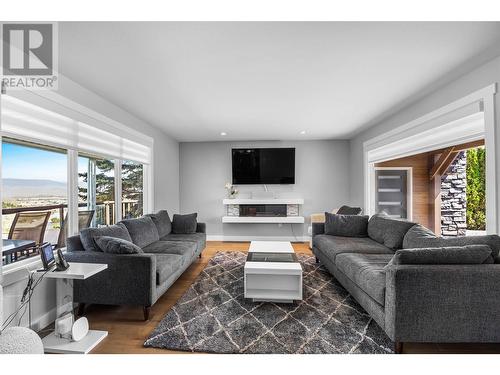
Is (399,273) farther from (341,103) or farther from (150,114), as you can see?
(150,114)

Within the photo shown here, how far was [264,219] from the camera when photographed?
5609 mm

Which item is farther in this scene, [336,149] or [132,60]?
[336,149]

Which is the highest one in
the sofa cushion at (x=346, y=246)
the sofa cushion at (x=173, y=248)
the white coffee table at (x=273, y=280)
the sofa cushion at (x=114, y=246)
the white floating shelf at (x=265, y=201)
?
the white floating shelf at (x=265, y=201)

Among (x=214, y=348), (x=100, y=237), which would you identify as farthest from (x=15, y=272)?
(x=214, y=348)

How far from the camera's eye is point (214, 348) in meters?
1.88

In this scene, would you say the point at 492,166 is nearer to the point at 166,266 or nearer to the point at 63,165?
the point at 166,266

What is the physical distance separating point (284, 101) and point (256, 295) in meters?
2.42

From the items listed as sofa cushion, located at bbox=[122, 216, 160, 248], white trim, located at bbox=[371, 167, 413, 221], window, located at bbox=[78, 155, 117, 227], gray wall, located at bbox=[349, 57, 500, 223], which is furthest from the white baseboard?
window, located at bbox=[78, 155, 117, 227]

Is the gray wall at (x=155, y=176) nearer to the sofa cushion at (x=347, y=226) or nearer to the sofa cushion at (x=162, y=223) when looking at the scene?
the sofa cushion at (x=162, y=223)

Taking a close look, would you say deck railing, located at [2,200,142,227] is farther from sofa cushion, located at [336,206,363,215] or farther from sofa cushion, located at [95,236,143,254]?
sofa cushion, located at [336,206,363,215]

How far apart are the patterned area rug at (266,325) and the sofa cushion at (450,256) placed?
0.74 metres

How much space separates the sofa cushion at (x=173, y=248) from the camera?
3139 millimetres

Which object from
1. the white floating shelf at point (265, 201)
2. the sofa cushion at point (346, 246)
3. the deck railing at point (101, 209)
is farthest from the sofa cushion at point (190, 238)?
the sofa cushion at point (346, 246)

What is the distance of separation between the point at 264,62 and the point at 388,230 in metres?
2.64
